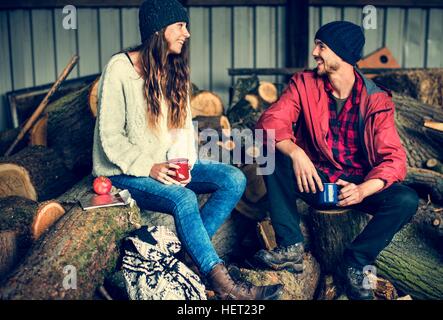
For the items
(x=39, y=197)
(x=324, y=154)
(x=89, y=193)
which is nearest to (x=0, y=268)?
(x=89, y=193)

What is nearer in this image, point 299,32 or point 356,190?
point 356,190

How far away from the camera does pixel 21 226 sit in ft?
15.5

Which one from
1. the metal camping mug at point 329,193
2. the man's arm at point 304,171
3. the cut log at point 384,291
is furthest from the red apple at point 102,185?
the cut log at point 384,291

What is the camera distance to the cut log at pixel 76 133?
19.3ft

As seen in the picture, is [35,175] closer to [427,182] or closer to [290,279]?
[290,279]

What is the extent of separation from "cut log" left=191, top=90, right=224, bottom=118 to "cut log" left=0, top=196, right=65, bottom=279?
239 centimetres

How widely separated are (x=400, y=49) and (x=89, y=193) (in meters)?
5.59

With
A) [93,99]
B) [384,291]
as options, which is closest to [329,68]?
[384,291]

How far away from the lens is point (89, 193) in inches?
181

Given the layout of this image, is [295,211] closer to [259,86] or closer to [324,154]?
[324,154]

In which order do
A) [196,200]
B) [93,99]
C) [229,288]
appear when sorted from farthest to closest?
[93,99] → [196,200] → [229,288]

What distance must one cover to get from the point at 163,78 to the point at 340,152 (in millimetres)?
1404
